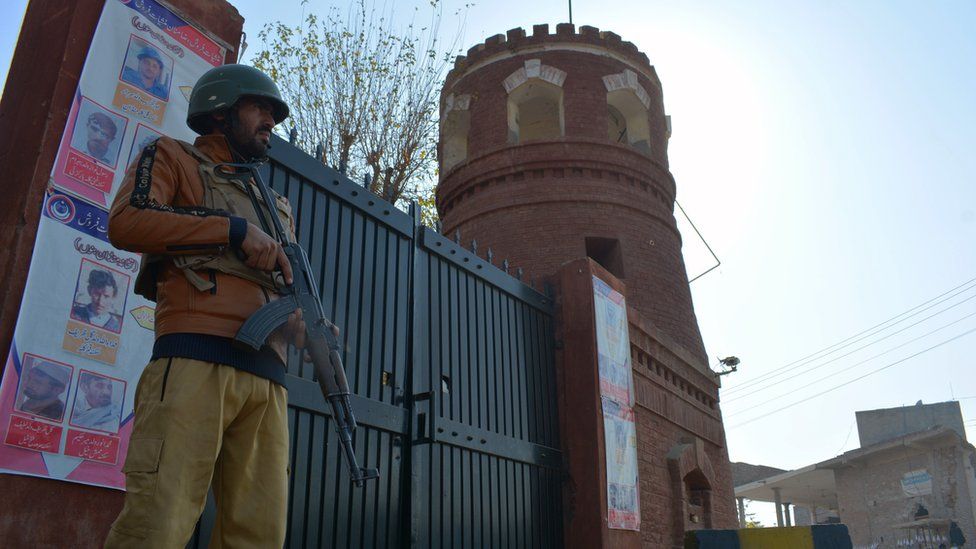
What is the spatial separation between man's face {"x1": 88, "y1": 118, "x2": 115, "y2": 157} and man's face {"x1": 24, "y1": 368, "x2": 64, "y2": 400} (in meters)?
1.09

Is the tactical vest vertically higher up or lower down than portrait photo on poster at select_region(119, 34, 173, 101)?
lower down

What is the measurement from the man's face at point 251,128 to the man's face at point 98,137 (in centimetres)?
124

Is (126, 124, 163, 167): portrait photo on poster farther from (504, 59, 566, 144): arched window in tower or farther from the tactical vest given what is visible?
(504, 59, 566, 144): arched window in tower

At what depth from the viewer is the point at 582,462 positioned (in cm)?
645

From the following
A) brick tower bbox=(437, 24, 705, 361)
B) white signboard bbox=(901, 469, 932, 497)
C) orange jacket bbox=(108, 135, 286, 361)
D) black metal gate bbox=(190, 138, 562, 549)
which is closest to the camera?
orange jacket bbox=(108, 135, 286, 361)

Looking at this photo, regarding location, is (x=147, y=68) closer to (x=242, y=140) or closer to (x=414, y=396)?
(x=242, y=140)

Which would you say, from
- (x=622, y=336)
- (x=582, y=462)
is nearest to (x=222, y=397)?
(x=582, y=462)

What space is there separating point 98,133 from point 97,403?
4.23ft

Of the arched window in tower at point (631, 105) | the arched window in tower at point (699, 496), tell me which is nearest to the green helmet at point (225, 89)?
the arched window in tower at point (699, 496)

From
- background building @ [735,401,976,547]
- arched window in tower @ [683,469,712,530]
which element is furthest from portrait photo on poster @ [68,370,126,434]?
background building @ [735,401,976,547]

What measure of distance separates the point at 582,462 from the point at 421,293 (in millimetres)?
2083

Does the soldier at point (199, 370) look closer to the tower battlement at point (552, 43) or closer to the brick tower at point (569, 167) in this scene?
the brick tower at point (569, 167)

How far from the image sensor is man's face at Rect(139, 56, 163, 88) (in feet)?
13.3

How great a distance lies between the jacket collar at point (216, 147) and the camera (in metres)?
2.88
